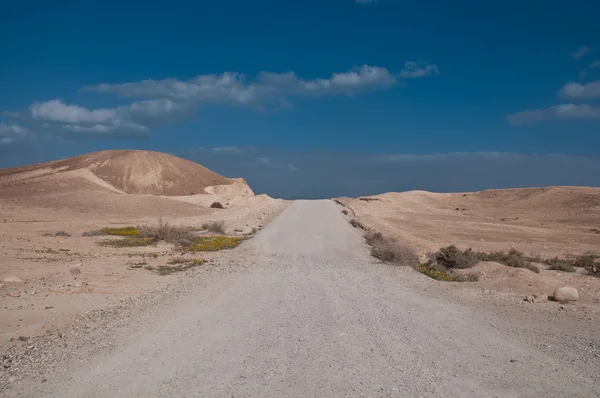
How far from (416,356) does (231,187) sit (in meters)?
73.2

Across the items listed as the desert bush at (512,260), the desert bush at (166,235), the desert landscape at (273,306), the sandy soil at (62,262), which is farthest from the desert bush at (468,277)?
the desert bush at (166,235)

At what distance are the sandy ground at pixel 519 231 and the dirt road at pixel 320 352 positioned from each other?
2.90 metres

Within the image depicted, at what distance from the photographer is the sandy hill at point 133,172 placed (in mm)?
67312

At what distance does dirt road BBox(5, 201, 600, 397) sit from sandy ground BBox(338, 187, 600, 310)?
290 centimetres

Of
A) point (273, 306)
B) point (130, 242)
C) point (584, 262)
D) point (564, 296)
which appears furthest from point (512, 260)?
point (130, 242)

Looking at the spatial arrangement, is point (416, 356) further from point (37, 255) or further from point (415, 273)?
point (37, 255)

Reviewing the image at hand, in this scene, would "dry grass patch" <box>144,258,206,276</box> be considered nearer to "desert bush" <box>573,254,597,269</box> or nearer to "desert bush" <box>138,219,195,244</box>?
"desert bush" <box>138,219,195,244</box>

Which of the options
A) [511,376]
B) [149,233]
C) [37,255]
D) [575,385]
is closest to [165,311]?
[511,376]

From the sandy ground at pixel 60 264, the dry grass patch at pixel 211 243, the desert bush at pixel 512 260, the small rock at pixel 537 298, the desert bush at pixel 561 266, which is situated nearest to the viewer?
the sandy ground at pixel 60 264

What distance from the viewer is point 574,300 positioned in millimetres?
11016

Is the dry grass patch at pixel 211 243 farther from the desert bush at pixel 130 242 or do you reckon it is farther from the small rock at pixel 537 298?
the small rock at pixel 537 298

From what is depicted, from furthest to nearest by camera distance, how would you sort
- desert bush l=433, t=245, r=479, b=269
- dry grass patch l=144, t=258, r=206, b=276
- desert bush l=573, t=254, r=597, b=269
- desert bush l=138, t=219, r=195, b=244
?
desert bush l=138, t=219, r=195, b=244, desert bush l=573, t=254, r=597, b=269, desert bush l=433, t=245, r=479, b=269, dry grass patch l=144, t=258, r=206, b=276

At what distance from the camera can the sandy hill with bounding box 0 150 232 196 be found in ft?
221

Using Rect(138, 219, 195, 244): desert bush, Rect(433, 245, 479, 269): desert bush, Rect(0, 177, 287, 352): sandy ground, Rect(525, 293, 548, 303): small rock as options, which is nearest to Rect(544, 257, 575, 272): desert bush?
Rect(433, 245, 479, 269): desert bush
